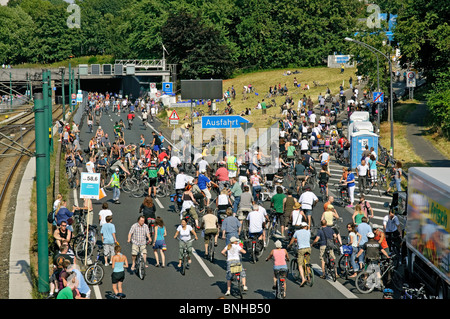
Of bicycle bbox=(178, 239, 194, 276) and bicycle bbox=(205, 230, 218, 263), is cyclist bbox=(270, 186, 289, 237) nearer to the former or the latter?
bicycle bbox=(205, 230, 218, 263)

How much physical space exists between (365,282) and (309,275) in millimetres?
1350

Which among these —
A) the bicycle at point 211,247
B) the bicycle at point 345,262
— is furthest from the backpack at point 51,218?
the bicycle at point 345,262

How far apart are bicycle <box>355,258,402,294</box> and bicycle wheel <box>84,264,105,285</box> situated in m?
6.24

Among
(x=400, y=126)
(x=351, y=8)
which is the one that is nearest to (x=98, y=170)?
(x=400, y=126)

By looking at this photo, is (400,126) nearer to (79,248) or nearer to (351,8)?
(79,248)

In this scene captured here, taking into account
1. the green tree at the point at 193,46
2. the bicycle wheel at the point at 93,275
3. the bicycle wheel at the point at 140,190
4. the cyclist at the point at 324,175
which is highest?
the green tree at the point at 193,46

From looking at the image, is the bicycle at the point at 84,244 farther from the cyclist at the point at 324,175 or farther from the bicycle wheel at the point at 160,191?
the cyclist at the point at 324,175

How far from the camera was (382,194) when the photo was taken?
29.2 metres

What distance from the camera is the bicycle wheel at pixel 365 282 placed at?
16.6m

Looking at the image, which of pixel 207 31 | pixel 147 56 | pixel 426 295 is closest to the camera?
pixel 426 295

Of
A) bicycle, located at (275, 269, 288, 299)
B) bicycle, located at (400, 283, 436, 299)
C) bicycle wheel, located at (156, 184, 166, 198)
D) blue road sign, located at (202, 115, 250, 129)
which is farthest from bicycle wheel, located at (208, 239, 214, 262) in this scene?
blue road sign, located at (202, 115, 250, 129)

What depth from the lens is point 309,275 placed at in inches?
675

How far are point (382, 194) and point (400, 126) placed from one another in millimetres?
23574

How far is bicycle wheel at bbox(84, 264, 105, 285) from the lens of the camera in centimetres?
1755
